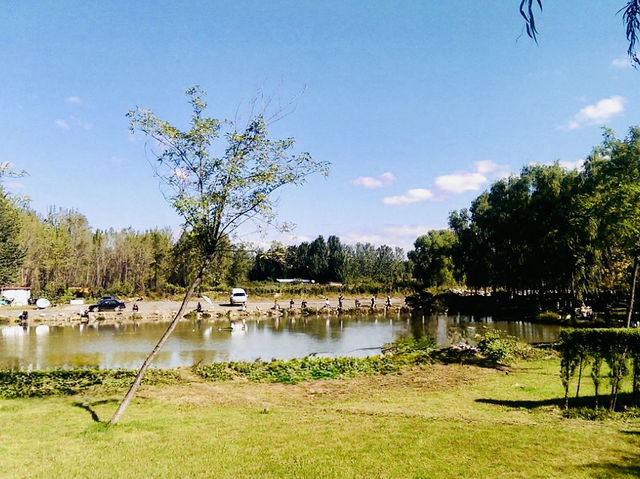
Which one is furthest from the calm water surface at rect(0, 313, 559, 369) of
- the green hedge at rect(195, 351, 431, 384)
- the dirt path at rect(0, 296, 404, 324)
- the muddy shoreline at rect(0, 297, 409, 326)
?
the green hedge at rect(195, 351, 431, 384)

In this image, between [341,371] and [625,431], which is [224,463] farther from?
[341,371]

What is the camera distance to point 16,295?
5212 cm

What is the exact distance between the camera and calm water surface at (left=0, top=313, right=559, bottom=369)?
2262 centimetres

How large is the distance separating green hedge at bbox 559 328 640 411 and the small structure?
56935mm

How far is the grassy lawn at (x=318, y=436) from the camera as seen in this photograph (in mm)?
6711

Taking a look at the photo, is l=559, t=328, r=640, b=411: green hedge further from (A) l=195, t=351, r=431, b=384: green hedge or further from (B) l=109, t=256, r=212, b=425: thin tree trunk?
(B) l=109, t=256, r=212, b=425: thin tree trunk

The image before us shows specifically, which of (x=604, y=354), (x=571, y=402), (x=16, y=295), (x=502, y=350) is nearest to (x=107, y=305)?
(x=16, y=295)

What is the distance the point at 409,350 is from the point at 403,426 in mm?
12941

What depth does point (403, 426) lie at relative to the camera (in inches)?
346

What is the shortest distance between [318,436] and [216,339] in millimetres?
22812

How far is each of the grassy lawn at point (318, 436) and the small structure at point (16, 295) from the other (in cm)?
4700

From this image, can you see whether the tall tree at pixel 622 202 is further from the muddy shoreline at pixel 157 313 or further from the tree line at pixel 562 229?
the muddy shoreline at pixel 157 313

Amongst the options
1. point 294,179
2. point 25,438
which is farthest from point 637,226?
point 25,438

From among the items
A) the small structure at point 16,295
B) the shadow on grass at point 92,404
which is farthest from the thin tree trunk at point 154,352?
the small structure at point 16,295
